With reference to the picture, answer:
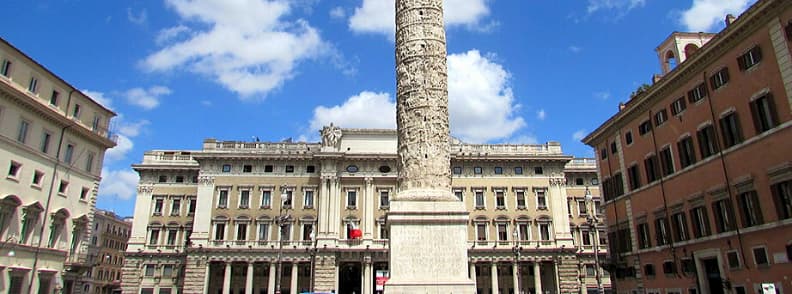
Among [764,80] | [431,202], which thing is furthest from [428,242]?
[764,80]

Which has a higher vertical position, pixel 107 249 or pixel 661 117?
pixel 661 117

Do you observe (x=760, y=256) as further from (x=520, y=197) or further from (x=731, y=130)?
(x=520, y=197)

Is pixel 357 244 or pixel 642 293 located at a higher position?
pixel 357 244

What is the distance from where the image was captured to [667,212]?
22.5m

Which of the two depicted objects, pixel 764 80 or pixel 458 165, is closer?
pixel 764 80

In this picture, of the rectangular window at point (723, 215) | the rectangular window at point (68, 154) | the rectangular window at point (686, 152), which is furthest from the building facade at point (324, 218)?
the rectangular window at point (723, 215)

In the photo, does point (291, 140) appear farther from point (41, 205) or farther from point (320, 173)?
point (41, 205)

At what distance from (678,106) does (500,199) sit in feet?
66.3

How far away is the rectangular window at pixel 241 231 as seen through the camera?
129 feet

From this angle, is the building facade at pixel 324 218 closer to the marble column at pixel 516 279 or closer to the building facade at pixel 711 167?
the marble column at pixel 516 279

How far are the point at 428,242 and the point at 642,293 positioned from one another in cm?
1663

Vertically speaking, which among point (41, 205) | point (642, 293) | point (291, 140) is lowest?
point (642, 293)

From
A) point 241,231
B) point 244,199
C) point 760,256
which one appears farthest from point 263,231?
point 760,256

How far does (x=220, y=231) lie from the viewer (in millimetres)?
39438
